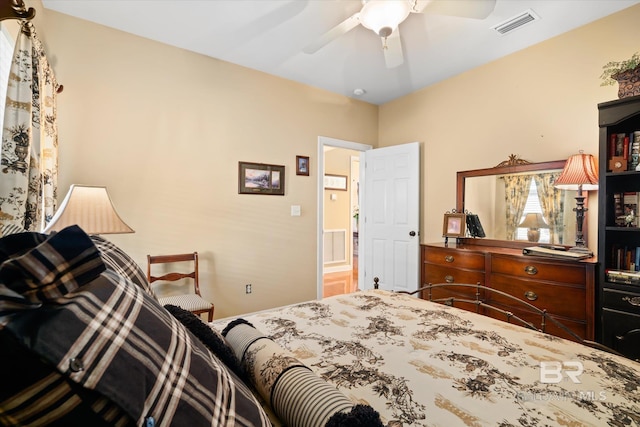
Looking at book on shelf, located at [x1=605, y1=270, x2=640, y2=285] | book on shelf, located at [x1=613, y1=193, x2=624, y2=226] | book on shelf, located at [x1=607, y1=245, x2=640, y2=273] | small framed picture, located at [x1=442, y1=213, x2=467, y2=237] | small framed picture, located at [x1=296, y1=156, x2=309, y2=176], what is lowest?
book on shelf, located at [x1=605, y1=270, x2=640, y2=285]

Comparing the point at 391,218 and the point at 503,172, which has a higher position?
the point at 503,172

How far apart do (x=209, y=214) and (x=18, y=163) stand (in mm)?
1728

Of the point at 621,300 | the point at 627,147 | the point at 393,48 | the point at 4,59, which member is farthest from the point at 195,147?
the point at 621,300

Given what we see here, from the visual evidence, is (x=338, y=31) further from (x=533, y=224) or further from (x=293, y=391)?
(x=533, y=224)

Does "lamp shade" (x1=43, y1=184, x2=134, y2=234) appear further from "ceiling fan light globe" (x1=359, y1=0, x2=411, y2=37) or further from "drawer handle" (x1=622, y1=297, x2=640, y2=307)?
"drawer handle" (x1=622, y1=297, x2=640, y2=307)

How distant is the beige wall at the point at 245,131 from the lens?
246cm

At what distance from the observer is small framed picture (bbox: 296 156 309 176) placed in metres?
3.69

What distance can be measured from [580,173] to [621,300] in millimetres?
978

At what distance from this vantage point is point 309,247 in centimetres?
378

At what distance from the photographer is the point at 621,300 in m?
1.91

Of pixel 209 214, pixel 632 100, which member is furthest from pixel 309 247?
pixel 632 100

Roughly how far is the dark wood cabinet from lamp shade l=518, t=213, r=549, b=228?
0.64 metres

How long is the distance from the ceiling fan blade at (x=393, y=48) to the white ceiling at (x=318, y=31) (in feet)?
1.18

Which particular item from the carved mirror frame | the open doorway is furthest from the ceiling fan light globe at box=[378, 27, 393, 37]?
the open doorway
